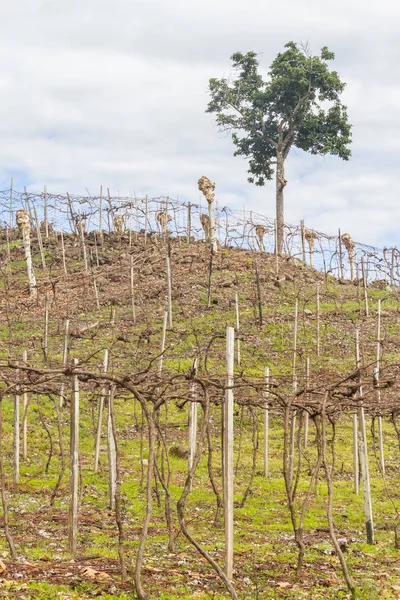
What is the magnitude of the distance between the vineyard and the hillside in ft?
0.25

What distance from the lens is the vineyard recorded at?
9688mm

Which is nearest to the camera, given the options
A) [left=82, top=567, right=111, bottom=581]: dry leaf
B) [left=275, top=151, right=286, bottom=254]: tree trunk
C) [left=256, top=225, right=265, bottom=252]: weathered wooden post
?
[left=82, top=567, right=111, bottom=581]: dry leaf

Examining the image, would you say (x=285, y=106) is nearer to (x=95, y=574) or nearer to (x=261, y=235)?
(x=261, y=235)

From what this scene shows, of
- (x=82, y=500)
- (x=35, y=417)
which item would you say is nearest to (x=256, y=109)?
(x=35, y=417)

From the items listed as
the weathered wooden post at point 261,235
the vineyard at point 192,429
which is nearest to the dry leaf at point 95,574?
the vineyard at point 192,429

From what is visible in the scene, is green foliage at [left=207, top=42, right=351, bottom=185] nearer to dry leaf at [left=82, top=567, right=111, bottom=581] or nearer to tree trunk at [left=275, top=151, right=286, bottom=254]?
tree trunk at [left=275, top=151, right=286, bottom=254]

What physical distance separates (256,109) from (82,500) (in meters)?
34.3

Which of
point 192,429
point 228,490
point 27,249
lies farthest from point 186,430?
point 27,249

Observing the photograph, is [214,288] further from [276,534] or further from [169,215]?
[276,534]

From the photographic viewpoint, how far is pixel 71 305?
35562 millimetres

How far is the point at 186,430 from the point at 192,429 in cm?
856

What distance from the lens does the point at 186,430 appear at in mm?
24312

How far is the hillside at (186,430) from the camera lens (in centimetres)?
970

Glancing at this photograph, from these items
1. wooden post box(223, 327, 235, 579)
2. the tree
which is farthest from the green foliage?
wooden post box(223, 327, 235, 579)
